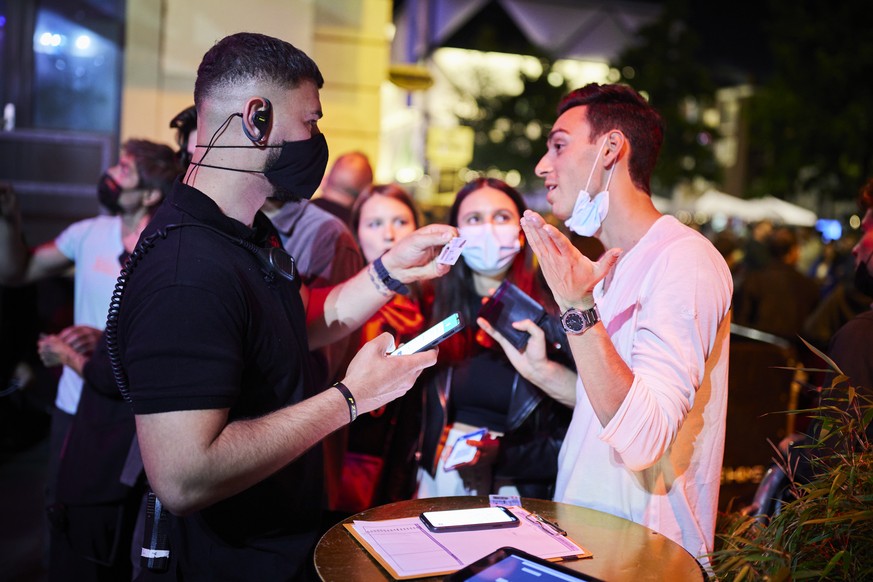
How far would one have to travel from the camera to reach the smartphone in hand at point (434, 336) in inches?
89.0

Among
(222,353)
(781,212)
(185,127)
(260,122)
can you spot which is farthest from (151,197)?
(781,212)

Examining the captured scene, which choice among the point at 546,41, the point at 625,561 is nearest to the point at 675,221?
the point at 625,561

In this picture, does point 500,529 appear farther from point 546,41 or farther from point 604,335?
point 546,41

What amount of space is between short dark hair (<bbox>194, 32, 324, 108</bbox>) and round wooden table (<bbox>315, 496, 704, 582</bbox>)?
128 cm


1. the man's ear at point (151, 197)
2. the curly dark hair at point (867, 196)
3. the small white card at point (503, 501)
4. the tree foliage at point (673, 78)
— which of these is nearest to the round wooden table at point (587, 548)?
the small white card at point (503, 501)

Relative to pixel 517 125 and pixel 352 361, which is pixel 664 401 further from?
pixel 517 125

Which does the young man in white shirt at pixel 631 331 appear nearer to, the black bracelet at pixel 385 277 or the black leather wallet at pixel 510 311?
the black leather wallet at pixel 510 311

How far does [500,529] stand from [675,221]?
122 centimetres

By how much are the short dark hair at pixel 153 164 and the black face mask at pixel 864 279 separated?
3425 millimetres

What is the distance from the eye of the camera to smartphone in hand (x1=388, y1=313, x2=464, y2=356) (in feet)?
7.41

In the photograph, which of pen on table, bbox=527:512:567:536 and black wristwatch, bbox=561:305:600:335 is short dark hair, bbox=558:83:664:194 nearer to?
black wristwatch, bbox=561:305:600:335

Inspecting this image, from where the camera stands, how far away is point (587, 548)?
2.05 meters

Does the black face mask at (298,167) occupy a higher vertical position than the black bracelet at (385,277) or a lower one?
higher

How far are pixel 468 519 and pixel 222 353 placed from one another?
2.73ft
